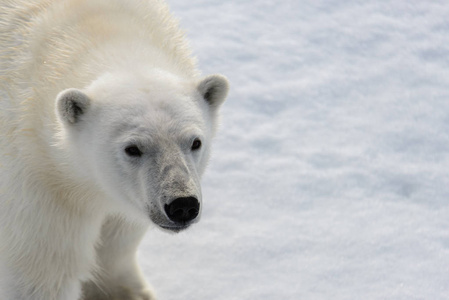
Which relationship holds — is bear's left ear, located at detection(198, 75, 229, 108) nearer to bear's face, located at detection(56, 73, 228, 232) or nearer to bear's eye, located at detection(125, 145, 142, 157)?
bear's face, located at detection(56, 73, 228, 232)

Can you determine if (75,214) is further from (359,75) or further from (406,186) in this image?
(359,75)

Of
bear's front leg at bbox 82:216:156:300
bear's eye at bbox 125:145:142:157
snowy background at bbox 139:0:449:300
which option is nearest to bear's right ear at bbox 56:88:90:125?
bear's eye at bbox 125:145:142:157

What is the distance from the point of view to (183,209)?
2.75 m

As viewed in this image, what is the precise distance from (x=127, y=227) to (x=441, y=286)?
1.85m

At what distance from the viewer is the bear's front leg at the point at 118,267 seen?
3.85 metres

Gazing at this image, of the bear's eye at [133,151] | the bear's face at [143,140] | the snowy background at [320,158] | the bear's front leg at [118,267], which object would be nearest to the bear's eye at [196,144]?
the bear's face at [143,140]

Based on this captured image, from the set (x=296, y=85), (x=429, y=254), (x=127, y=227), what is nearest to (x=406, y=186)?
(x=429, y=254)

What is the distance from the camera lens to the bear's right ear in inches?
113

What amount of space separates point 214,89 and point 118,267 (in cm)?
140

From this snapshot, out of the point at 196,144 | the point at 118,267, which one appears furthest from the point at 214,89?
the point at 118,267

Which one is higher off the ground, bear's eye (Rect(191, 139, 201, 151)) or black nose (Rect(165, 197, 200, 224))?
bear's eye (Rect(191, 139, 201, 151))

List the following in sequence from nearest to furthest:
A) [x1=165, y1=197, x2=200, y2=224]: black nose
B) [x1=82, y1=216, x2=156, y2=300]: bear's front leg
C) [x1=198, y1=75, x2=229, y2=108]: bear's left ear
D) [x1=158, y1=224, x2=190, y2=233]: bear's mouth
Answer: [x1=165, y1=197, x2=200, y2=224]: black nose → [x1=158, y1=224, x2=190, y2=233]: bear's mouth → [x1=198, y1=75, x2=229, y2=108]: bear's left ear → [x1=82, y1=216, x2=156, y2=300]: bear's front leg

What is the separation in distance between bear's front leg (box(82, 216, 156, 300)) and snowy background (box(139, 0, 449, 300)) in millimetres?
127

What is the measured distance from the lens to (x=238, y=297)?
12.8 feet
